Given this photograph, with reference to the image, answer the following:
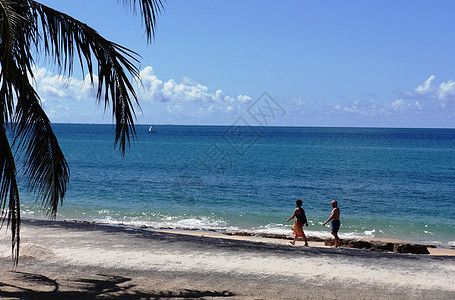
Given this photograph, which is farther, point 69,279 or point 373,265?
point 373,265

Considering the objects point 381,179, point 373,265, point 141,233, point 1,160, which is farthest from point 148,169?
point 1,160

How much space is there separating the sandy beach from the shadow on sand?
14mm

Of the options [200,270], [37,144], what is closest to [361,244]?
[200,270]

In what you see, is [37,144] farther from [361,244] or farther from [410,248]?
[410,248]

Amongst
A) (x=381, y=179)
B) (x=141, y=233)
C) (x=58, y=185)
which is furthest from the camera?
(x=381, y=179)

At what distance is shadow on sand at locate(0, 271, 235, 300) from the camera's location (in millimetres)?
7344

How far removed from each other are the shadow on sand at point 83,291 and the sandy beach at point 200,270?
14 mm

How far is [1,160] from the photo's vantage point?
5.48m

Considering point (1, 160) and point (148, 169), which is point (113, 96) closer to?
point (1, 160)

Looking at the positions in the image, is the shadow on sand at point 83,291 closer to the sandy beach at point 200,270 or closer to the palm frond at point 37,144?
the sandy beach at point 200,270

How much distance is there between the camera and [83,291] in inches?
301

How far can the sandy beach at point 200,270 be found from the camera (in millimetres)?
7902

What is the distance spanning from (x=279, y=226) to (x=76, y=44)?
18.7 m

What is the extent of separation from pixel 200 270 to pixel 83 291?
2320mm
